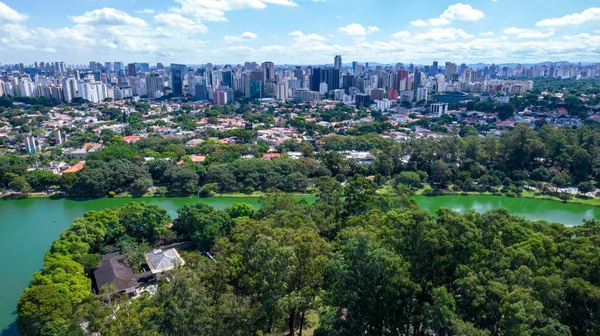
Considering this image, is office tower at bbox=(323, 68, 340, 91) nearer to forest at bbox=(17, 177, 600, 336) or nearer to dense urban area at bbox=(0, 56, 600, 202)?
dense urban area at bbox=(0, 56, 600, 202)

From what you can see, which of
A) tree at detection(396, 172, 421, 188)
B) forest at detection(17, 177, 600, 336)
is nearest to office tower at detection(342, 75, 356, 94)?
tree at detection(396, 172, 421, 188)

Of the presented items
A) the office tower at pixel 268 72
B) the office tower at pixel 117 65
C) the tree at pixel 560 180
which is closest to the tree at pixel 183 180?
the tree at pixel 560 180

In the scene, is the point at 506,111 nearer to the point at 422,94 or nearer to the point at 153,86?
the point at 422,94

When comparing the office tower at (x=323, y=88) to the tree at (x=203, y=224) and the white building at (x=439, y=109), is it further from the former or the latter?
the tree at (x=203, y=224)

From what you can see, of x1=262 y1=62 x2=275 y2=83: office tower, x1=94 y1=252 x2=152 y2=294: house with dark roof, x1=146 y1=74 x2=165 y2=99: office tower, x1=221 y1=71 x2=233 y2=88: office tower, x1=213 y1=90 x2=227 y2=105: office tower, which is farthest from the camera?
x1=262 y1=62 x2=275 y2=83: office tower

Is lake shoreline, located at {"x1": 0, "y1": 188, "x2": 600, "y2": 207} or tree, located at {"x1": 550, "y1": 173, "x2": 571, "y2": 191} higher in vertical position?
tree, located at {"x1": 550, "y1": 173, "x2": 571, "y2": 191}
